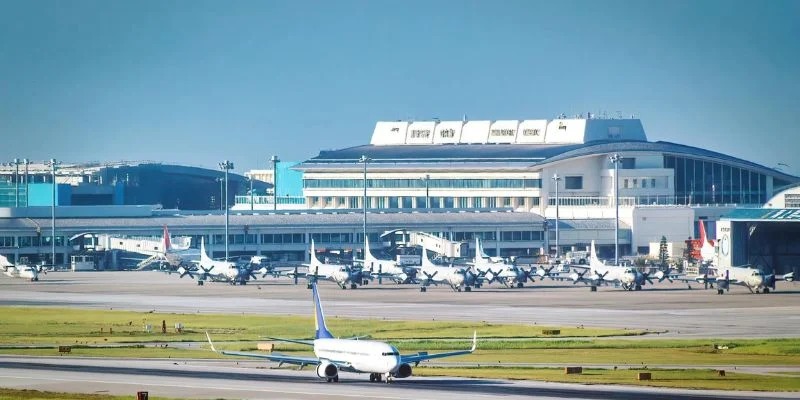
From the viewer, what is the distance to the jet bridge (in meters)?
177

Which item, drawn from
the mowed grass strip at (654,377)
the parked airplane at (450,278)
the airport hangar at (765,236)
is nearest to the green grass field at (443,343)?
the mowed grass strip at (654,377)

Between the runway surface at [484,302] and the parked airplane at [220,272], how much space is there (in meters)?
1.53

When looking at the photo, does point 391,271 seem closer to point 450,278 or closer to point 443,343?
point 450,278

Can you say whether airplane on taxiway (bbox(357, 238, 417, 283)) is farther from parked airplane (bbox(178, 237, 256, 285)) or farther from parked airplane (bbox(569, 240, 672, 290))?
parked airplane (bbox(569, 240, 672, 290))

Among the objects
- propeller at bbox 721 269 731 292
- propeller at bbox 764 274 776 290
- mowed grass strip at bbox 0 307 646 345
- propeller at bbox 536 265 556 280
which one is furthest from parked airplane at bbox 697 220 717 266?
mowed grass strip at bbox 0 307 646 345

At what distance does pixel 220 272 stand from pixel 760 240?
2569 inches

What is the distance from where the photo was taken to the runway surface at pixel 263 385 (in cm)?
7038

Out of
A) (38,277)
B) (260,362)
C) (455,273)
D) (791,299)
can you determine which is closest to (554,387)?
(260,362)

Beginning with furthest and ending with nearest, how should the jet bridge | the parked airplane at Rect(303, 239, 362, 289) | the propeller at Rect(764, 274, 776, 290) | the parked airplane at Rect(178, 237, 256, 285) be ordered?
the parked airplane at Rect(178, 237, 256, 285), the jet bridge, the parked airplane at Rect(303, 239, 362, 289), the propeller at Rect(764, 274, 776, 290)

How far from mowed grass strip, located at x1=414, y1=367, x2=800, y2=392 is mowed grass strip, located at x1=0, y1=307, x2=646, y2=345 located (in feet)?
78.0

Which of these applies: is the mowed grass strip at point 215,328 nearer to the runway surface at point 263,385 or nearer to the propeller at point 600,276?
the runway surface at point 263,385

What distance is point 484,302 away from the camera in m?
144

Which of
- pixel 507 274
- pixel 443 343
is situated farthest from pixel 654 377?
pixel 507 274

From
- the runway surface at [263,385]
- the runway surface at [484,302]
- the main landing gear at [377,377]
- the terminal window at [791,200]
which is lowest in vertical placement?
the runway surface at [263,385]
